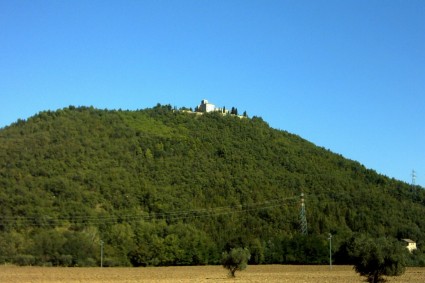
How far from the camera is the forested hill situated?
86.3m

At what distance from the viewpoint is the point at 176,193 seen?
4134 inches

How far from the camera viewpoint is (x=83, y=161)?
106 meters

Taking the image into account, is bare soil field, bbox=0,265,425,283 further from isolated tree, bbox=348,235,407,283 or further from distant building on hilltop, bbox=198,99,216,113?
distant building on hilltop, bbox=198,99,216,113

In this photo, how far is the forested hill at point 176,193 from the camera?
86312 mm

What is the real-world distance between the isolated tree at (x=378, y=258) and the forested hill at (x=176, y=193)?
155 ft

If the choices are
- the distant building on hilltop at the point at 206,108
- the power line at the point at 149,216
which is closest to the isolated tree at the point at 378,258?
the power line at the point at 149,216

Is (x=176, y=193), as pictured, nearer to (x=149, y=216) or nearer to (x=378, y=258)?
(x=149, y=216)

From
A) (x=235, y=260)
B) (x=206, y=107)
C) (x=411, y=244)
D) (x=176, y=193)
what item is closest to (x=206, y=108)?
(x=206, y=107)

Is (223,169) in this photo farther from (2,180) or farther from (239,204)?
(2,180)

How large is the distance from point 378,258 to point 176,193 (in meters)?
68.0

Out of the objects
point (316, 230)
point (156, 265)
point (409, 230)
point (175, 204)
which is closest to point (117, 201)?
point (175, 204)

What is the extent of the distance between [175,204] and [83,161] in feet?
59.6

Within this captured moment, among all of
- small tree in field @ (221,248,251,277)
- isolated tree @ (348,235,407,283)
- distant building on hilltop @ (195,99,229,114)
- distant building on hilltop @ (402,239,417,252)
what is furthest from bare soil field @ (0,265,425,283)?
distant building on hilltop @ (195,99,229,114)

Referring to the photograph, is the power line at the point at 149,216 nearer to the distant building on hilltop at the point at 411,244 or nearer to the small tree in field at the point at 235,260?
the distant building on hilltop at the point at 411,244
